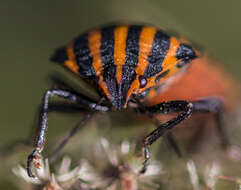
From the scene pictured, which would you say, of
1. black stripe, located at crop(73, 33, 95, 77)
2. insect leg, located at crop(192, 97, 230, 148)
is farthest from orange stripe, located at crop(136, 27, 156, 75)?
insect leg, located at crop(192, 97, 230, 148)

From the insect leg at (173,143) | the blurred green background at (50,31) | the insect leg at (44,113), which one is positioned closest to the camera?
the insect leg at (44,113)

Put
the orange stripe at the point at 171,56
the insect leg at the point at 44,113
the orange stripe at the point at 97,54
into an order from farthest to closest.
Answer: the orange stripe at the point at 171,56 < the orange stripe at the point at 97,54 < the insect leg at the point at 44,113

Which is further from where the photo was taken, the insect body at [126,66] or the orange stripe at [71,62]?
the orange stripe at [71,62]

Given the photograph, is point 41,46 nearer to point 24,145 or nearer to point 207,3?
point 207,3

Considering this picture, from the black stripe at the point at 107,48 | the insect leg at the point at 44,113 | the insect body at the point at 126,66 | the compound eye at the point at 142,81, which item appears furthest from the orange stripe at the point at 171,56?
the insect leg at the point at 44,113

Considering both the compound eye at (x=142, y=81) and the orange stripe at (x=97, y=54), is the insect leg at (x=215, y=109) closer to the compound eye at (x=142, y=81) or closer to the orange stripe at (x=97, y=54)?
the compound eye at (x=142, y=81)

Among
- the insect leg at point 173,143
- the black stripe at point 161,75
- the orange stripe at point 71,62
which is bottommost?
the insect leg at point 173,143

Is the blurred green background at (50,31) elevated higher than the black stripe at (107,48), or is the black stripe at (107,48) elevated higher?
the black stripe at (107,48)

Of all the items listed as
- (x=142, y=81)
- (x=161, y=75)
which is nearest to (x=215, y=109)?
(x=161, y=75)
